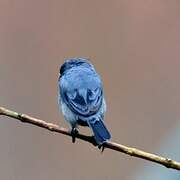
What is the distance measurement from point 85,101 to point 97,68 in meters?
2.04

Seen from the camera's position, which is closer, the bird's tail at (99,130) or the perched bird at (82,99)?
the bird's tail at (99,130)

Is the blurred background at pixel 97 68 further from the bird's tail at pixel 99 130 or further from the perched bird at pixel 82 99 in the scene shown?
the bird's tail at pixel 99 130

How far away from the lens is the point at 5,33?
4.21 m

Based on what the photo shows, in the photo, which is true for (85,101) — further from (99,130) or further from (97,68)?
(97,68)

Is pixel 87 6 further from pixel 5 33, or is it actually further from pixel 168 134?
pixel 168 134

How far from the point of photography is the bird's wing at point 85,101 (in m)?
2.05

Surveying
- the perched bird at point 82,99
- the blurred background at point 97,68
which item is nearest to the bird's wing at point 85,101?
the perched bird at point 82,99

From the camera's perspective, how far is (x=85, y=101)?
6.83ft

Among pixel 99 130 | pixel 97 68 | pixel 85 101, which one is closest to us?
pixel 99 130

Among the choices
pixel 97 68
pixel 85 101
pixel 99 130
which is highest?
pixel 97 68

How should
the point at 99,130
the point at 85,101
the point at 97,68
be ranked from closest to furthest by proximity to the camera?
the point at 99,130, the point at 85,101, the point at 97,68

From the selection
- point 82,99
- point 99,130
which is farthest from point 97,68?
point 99,130

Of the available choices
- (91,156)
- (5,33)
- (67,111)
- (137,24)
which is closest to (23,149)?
(91,156)

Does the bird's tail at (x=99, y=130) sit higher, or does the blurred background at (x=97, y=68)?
the blurred background at (x=97, y=68)
